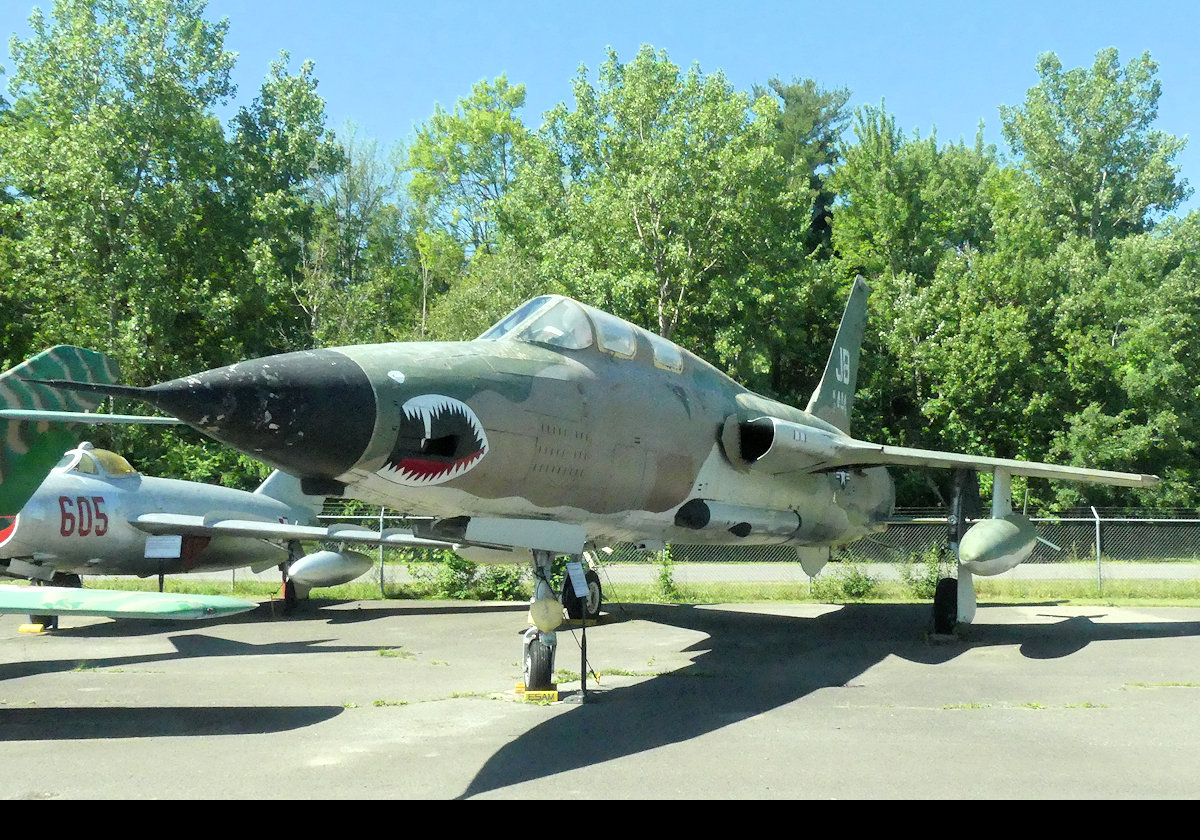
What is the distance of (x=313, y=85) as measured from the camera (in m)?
38.7

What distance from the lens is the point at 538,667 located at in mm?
8234

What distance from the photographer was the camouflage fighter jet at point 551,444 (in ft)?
19.8

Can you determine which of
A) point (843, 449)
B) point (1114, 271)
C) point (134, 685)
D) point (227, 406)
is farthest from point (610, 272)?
point (227, 406)

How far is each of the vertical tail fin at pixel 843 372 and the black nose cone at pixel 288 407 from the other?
1016 centimetres

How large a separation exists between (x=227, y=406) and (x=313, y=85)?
121 feet

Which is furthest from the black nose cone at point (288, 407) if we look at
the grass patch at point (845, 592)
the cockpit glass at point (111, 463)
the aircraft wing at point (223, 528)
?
the grass patch at point (845, 592)

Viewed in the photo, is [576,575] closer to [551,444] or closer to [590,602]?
[551,444]

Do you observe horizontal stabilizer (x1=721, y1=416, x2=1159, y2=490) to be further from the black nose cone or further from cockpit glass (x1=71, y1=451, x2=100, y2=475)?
cockpit glass (x1=71, y1=451, x2=100, y2=475)

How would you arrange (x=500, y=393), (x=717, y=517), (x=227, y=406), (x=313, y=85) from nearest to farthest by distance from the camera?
(x=227, y=406) → (x=500, y=393) → (x=717, y=517) → (x=313, y=85)

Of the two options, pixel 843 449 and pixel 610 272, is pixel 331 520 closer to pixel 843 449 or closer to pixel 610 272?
pixel 843 449

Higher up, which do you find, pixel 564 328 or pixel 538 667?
pixel 564 328

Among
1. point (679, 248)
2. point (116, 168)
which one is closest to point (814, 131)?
point (679, 248)

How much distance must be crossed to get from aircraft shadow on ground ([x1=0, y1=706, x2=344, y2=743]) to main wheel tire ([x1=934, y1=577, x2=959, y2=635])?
7.96m

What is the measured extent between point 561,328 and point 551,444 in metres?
1.23
